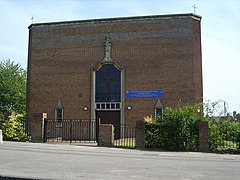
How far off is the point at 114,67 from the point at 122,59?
3.31ft

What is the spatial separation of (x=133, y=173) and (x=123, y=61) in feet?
65.6

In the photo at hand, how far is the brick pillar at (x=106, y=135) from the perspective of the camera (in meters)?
20.9

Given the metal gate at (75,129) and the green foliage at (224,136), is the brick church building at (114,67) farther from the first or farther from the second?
the green foliage at (224,136)

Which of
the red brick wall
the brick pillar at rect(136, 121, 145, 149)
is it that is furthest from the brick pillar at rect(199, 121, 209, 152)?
the red brick wall

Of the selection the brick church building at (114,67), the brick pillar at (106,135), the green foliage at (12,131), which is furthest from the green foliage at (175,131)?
the green foliage at (12,131)

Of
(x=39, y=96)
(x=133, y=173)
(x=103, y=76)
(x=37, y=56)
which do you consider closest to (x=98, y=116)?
(x=103, y=76)

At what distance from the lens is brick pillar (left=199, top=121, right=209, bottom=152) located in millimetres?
19562

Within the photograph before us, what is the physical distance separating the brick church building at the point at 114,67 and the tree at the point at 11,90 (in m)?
12.2

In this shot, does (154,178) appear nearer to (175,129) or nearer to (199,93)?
(175,129)

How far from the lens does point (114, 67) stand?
99.1 feet

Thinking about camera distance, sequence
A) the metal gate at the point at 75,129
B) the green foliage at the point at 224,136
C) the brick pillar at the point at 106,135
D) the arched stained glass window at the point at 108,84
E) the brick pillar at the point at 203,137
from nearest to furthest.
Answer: the brick pillar at the point at 203,137 < the green foliage at the point at 224,136 < the brick pillar at the point at 106,135 < the metal gate at the point at 75,129 < the arched stained glass window at the point at 108,84

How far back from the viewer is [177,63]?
1127 inches

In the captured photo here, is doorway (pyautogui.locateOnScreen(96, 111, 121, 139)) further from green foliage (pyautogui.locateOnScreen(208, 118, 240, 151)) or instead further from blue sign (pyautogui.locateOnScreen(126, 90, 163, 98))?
green foliage (pyautogui.locateOnScreen(208, 118, 240, 151))

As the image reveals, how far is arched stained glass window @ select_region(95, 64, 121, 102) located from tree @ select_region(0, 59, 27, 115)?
15.8 meters
